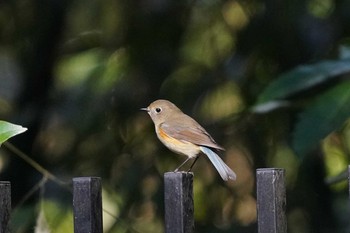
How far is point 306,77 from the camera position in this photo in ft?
8.78

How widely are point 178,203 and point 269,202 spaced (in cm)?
23

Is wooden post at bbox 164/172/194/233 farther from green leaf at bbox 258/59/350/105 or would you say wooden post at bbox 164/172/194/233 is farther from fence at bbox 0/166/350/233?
green leaf at bbox 258/59/350/105

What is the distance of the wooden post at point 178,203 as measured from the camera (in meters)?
2.29

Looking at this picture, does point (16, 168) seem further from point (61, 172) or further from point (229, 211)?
point (229, 211)

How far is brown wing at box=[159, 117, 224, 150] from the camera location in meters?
3.67

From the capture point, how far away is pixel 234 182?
4.64 meters

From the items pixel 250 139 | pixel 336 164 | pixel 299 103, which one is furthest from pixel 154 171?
pixel 299 103

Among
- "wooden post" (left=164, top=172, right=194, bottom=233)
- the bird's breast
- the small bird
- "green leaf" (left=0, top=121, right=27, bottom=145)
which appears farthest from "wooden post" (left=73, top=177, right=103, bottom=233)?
the bird's breast

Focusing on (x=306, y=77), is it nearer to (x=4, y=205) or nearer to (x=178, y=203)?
(x=178, y=203)

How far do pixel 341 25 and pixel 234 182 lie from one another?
937 mm

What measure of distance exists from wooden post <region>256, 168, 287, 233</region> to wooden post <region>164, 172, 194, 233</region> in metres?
0.19

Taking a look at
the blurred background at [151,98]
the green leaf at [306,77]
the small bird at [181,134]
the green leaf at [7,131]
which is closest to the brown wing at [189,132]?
the small bird at [181,134]

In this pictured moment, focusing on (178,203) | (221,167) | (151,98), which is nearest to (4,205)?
(178,203)

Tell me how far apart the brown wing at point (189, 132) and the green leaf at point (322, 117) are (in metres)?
0.86
